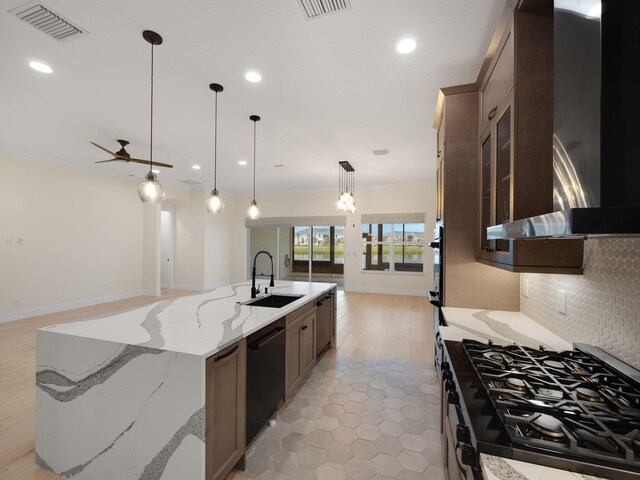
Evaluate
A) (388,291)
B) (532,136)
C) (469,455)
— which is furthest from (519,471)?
(388,291)

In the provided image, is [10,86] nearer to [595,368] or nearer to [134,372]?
[134,372]

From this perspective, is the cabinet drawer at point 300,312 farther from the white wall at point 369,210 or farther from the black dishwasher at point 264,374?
the white wall at point 369,210

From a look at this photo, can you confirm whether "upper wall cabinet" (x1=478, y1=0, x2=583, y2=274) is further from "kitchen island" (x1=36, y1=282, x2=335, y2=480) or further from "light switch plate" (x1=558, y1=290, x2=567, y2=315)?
"kitchen island" (x1=36, y1=282, x2=335, y2=480)

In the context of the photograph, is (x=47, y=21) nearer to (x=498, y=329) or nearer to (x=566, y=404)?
(x=566, y=404)

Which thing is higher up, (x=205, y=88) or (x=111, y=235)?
(x=205, y=88)

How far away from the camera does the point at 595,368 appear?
3.96 ft

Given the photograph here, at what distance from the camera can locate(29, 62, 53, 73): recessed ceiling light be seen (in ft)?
8.28

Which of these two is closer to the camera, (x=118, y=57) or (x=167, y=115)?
(x=118, y=57)

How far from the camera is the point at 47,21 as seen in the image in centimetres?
204

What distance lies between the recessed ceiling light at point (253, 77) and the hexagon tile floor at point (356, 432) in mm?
3063

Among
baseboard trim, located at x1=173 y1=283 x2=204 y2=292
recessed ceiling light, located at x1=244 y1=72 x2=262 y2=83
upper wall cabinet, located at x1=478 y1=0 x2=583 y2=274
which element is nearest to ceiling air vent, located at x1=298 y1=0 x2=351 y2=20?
recessed ceiling light, located at x1=244 y1=72 x2=262 y2=83

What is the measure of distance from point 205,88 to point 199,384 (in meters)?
2.78

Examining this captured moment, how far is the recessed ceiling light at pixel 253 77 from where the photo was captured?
2.64 meters

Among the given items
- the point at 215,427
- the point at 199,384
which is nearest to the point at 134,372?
the point at 199,384
